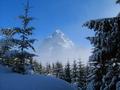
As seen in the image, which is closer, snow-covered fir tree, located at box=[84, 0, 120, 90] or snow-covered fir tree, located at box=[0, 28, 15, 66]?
snow-covered fir tree, located at box=[84, 0, 120, 90]

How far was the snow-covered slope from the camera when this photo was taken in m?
24.6

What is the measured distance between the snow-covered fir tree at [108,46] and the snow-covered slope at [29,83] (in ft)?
28.8

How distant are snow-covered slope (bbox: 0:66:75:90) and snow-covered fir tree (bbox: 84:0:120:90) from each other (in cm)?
879

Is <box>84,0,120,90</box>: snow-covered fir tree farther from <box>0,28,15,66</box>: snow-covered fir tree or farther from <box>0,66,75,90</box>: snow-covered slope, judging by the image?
<box>0,28,15,66</box>: snow-covered fir tree

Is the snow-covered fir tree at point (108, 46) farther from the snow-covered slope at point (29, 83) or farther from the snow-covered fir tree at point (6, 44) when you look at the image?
the snow-covered fir tree at point (6, 44)

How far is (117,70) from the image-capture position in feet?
56.0

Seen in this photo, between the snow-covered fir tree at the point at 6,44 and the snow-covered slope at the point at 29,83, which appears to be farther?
the snow-covered fir tree at the point at 6,44

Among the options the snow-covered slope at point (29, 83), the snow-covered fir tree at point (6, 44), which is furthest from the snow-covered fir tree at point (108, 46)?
the snow-covered fir tree at point (6, 44)

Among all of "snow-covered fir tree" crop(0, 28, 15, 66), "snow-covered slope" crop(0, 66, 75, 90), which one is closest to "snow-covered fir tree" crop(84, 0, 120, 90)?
"snow-covered slope" crop(0, 66, 75, 90)

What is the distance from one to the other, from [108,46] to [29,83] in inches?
437

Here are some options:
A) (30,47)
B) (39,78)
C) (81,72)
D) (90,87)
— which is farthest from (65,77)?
(90,87)

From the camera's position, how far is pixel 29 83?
84.0ft

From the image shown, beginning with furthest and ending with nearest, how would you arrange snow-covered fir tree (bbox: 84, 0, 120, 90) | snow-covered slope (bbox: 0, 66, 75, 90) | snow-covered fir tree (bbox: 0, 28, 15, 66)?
snow-covered fir tree (bbox: 0, 28, 15, 66)
snow-covered slope (bbox: 0, 66, 75, 90)
snow-covered fir tree (bbox: 84, 0, 120, 90)

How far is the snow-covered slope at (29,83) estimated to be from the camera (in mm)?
24589
